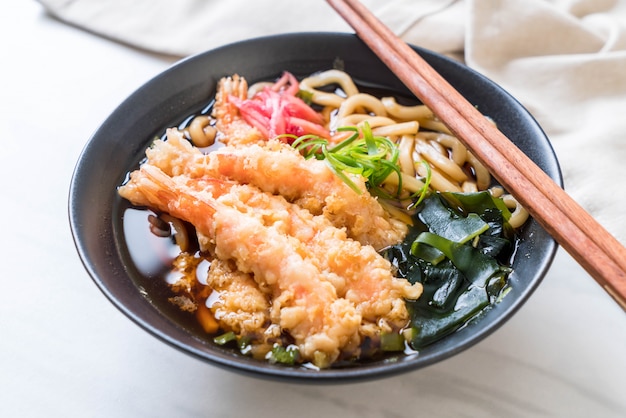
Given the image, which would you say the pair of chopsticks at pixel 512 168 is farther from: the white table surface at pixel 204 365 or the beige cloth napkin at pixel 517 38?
the beige cloth napkin at pixel 517 38

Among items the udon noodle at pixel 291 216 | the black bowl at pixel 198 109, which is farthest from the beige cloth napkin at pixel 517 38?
the udon noodle at pixel 291 216

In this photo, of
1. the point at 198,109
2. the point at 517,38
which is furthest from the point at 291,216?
the point at 517,38

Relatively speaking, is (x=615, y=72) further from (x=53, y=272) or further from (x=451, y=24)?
(x=53, y=272)

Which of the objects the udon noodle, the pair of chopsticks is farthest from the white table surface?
the pair of chopsticks

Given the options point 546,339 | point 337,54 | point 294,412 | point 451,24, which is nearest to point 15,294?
point 294,412

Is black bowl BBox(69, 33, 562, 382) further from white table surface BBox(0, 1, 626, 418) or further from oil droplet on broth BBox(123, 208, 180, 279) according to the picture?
white table surface BBox(0, 1, 626, 418)

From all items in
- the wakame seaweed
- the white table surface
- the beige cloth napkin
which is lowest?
the white table surface

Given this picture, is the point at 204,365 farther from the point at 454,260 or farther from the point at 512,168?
the point at 512,168
